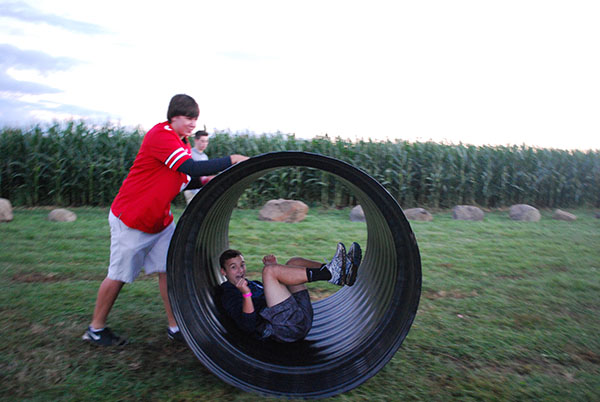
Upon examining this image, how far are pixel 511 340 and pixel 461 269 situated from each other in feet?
7.78

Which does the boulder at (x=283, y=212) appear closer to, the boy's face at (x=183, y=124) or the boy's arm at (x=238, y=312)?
the boy's arm at (x=238, y=312)

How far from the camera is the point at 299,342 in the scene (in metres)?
3.62

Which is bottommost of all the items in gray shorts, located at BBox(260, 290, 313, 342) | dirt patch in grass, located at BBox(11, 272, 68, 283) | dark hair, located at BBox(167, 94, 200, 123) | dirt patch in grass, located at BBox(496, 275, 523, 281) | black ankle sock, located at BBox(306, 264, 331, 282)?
dirt patch in grass, located at BBox(11, 272, 68, 283)

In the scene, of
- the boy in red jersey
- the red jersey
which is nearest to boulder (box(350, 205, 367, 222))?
the boy in red jersey

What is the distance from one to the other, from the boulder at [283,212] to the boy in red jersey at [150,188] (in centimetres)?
636

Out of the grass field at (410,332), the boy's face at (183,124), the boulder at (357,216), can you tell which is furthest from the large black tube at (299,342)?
the boulder at (357,216)

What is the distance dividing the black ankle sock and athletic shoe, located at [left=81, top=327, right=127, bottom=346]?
5.56 feet

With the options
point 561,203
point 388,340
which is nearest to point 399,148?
point 561,203

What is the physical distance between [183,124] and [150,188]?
1.85ft

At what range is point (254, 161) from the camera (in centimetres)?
284

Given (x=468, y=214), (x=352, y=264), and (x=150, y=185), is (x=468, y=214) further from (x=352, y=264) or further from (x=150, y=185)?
(x=150, y=185)

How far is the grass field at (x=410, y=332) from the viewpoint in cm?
310

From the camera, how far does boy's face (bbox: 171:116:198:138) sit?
11.1 feet

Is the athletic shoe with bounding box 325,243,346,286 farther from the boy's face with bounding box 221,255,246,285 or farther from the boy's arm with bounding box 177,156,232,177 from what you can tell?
the boy's arm with bounding box 177,156,232,177
